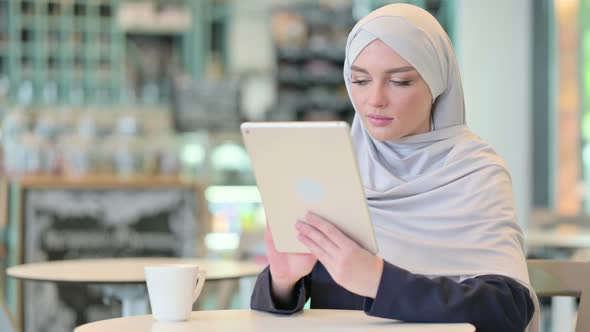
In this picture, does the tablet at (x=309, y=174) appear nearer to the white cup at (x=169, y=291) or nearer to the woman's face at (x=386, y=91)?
the white cup at (x=169, y=291)

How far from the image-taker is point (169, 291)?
149 centimetres

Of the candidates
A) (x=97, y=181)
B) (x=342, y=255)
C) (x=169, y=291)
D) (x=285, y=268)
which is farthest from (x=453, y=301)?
(x=97, y=181)

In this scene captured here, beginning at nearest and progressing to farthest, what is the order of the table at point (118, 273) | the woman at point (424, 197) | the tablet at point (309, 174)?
the tablet at point (309, 174) → the woman at point (424, 197) → the table at point (118, 273)

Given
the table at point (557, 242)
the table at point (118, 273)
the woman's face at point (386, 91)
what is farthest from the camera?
the table at point (557, 242)

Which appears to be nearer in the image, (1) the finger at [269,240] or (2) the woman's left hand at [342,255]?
(2) the woman's left hand at [342,255]

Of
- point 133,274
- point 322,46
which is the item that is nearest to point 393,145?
point 133,274

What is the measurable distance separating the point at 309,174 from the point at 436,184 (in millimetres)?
337

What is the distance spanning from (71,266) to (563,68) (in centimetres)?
565

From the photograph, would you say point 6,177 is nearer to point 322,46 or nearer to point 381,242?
point 381,242

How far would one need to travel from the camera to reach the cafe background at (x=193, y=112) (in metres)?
4.75

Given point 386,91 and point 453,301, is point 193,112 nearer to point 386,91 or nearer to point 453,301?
point 386,91

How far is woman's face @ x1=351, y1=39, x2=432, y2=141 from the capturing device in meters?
1.60

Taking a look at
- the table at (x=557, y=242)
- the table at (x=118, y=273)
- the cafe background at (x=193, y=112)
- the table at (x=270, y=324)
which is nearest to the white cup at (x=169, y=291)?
the table at (x=270, y=324)

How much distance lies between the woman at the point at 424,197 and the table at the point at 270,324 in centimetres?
3
